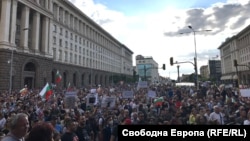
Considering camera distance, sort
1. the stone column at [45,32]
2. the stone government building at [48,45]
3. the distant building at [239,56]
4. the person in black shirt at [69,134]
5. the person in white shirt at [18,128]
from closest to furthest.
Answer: the person in white shirt at [18,128]
the person in black shirt at [69,134]
the stone government building at [48,45]
the stone column at [45,32]
the distant building at [239,56]

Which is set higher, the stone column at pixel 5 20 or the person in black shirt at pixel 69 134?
the stone column at pixel 5 20

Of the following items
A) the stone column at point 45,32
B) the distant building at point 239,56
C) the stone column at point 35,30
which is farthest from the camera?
the distant building at point 239,56

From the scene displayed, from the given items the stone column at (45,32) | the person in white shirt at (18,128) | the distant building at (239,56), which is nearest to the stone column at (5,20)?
the stone column at (45,32)

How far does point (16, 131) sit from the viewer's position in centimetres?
338

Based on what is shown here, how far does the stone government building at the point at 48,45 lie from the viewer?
3722 cm

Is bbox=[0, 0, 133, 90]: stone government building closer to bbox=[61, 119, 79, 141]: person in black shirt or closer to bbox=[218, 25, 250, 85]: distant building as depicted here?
bbox=[61, 119, 79, 141]: person in black shirt

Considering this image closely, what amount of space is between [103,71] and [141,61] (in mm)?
90046

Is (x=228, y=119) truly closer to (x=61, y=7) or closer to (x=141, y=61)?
(x=61, y=7)

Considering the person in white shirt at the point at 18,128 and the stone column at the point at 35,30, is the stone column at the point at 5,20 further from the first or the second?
the person in white shirt at the point at 18,128

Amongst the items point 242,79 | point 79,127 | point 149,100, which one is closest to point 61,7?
point 149,100

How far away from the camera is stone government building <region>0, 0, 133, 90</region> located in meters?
37.2

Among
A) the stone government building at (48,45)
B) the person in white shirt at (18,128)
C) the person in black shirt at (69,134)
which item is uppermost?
the stone government building at (48,45)

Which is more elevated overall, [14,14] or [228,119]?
[14,14]

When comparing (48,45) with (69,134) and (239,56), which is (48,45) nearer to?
(69,134)
